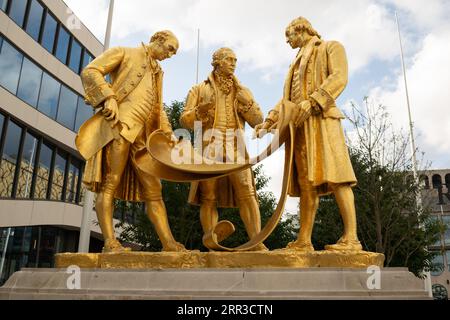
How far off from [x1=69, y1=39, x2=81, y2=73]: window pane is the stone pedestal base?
60.8ft

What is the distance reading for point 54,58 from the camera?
1964 cm

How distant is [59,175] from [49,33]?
629cm

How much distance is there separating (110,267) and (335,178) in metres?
2.59

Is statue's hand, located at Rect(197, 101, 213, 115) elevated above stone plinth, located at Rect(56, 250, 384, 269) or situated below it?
above

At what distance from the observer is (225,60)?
6039 millimetres

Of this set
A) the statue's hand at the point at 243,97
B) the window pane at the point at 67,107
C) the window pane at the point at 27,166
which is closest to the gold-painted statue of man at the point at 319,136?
the statue's hand at the point at 243,97

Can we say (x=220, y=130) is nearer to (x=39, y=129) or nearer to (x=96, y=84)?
(x=96, y=84)

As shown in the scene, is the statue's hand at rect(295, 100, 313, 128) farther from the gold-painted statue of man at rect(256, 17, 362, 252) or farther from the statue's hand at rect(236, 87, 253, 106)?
the statue's hand at rect(236, 87, 253, 106)

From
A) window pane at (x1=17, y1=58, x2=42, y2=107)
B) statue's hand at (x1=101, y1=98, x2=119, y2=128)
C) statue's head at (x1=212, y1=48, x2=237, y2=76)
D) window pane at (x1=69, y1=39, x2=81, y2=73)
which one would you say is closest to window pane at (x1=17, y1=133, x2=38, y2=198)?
window pane at (x1=17, y1=58, x2=42, y2=107)

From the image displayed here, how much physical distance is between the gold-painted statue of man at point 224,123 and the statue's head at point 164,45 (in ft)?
1.91

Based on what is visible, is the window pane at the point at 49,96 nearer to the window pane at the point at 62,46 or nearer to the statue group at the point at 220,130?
the window pane at the point at 62,46

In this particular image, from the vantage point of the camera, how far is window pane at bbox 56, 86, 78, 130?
65.8 feet

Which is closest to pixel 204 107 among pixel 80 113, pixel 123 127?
pixel 123 127

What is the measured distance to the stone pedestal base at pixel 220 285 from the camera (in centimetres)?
393
